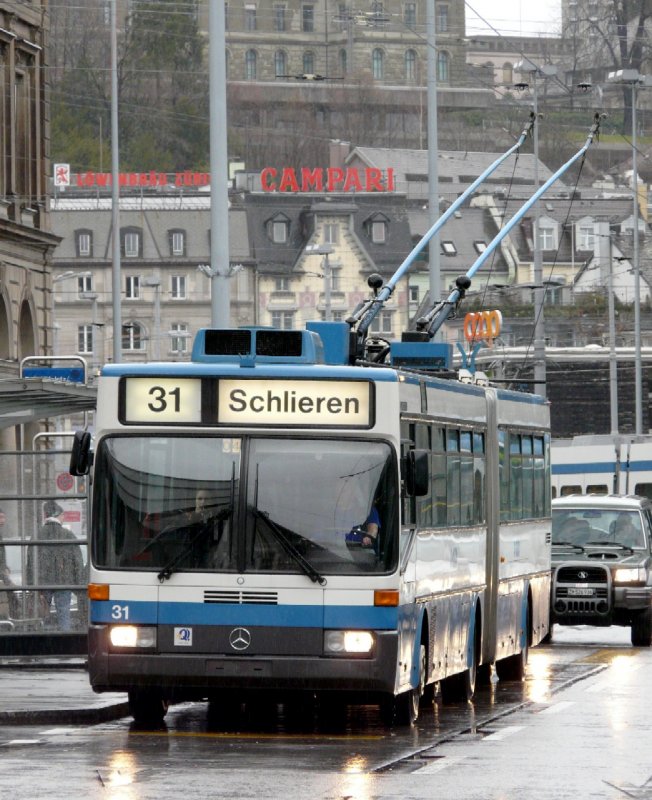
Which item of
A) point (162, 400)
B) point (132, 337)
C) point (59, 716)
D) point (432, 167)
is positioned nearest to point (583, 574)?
point (432, 167)

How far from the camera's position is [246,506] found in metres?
14.5

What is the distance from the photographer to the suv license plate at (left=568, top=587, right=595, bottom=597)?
26.8 metres

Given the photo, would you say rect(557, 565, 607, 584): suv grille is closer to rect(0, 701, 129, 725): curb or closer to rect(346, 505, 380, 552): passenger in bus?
rect(0, 701, 129, 725): curb

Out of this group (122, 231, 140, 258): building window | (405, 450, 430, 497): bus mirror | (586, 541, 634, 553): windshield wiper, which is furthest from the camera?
(122, 231, 140, 258): building window

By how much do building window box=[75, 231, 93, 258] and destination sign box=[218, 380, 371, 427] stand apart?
3967 inches

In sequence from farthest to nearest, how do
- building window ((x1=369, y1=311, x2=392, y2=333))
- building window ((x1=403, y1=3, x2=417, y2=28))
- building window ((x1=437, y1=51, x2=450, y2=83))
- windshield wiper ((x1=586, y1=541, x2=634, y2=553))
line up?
building window ((x1=437, y1=51, x2=450, y2=83)) < building window ((x1=403, y1=3, x2=417, y2=28)) < building window ((x1=369, y1=311, x2=392, y2=333)) < windshield wiper ((x1=586, y1=541, x2=634, y2=553))

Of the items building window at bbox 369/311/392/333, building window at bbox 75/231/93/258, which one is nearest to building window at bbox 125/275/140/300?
building window at bbox 75/231/93/258

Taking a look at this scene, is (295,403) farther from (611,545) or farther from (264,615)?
(611,545)

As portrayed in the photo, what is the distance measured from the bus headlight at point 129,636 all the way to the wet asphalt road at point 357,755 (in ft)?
1.83

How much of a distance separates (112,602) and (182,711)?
262 cm

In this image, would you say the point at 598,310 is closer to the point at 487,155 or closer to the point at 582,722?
the point at 487,155

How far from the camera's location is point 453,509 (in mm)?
17250

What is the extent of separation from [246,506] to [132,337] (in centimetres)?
9797

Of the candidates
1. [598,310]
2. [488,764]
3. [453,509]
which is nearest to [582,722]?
[453,509]
